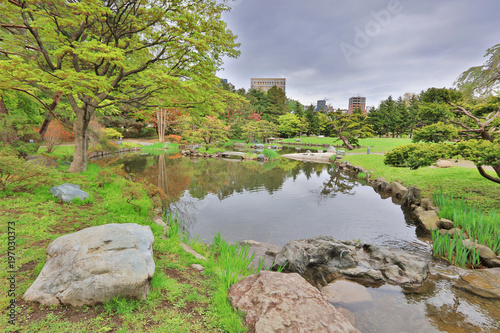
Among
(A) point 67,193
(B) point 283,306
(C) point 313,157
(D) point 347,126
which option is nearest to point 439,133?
(B) point 283,306

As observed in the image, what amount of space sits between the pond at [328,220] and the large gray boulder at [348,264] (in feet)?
0.90

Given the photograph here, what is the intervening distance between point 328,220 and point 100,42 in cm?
830

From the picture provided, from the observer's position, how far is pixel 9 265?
272cm

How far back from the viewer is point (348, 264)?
15.1 ft

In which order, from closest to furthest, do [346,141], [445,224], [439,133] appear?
1. [445,224]
2. [439,133]
3. [346,141]

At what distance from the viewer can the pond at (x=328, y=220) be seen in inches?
133

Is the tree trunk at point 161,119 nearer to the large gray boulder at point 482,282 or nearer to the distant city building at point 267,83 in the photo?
the large gray boulder at point 482,282

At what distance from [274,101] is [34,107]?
4584 cm

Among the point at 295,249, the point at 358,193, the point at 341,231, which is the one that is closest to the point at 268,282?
the point at 295,249

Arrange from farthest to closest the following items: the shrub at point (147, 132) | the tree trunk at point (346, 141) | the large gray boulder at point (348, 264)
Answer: the shrub at point (147, 132) → the tree trunk at point (346, 141) → the large gray boulder at point (348, 264)

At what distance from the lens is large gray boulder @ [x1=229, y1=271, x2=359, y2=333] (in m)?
2.41

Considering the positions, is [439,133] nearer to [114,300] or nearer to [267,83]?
[114,300]

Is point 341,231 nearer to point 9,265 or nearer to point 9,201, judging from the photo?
point 9,265

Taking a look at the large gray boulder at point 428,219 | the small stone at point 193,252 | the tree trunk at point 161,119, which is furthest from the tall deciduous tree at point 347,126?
the tree trunk at point 161,119
